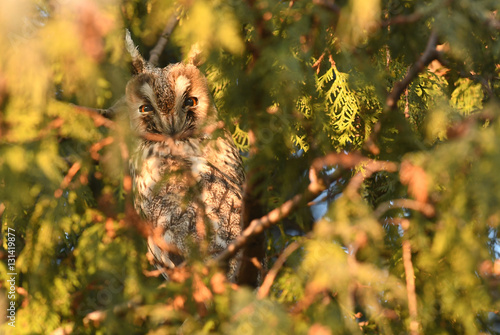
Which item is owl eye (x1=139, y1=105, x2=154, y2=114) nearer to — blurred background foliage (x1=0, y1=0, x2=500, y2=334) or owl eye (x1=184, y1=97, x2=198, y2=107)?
owl eye (x1=184, y1=97, x2=198, y2=107)

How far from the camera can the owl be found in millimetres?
2330

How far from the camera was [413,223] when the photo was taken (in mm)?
1322

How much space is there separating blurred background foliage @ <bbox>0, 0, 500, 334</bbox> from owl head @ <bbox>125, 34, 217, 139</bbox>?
20.5 inches

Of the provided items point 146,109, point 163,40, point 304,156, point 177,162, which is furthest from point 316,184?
point 163,40

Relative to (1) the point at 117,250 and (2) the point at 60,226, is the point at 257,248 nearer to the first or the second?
(1) the point at 117,250

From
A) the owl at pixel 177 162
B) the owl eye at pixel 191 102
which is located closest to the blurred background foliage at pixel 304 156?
the owl at pixel 177 162

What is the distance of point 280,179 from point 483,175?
0.69 metres

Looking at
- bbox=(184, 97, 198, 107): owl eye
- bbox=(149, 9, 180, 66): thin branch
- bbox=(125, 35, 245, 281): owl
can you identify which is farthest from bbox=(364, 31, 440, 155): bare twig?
bbox=(149, 9, 180, 66): thin branch

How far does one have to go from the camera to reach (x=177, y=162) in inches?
94.4

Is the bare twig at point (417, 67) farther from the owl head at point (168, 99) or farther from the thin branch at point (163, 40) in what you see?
the thin branch at point (163, 40)

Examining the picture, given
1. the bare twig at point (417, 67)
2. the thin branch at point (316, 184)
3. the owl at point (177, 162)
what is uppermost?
the bare twig at point (417, 67)

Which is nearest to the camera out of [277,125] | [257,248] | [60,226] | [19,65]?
[19,65]

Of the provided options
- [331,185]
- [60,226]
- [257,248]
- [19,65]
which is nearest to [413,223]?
[331,185]

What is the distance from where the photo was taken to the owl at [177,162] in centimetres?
233
